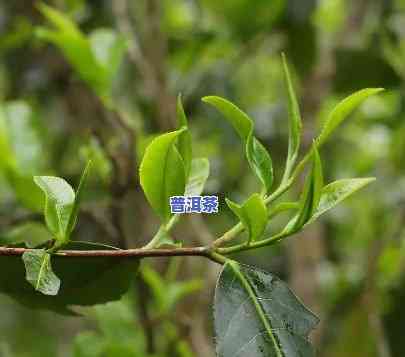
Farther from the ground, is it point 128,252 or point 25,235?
point 128,252

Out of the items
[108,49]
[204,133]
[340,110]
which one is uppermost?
[340,110]

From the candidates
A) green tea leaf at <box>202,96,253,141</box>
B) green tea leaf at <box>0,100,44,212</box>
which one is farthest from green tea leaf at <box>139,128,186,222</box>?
green tea leaf at <box>0,100,44,212</box>

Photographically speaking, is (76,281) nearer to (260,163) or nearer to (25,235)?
(260,163)

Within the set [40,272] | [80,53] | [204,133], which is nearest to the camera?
[40,272]

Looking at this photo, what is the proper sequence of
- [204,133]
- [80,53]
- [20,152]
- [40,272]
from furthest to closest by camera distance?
[204,133] < [20,152] < [80,53] < [40,272]

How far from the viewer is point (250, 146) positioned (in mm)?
557

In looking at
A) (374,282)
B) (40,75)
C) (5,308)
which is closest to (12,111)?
(40,75)

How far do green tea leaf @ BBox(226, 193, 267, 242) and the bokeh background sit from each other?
1.53 feet

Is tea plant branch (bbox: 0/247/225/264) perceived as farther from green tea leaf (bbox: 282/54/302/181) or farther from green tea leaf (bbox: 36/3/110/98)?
green tea leaf (bbox: 36/3/110/98)

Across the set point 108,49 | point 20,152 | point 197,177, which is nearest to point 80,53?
point 108,49

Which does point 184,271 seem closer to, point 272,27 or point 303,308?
point 272,27

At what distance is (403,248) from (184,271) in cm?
41

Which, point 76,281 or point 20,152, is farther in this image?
point 20,152

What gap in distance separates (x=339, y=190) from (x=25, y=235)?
0.52m
